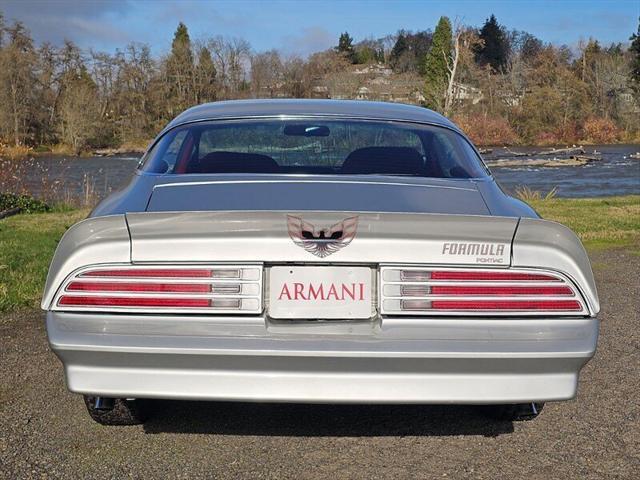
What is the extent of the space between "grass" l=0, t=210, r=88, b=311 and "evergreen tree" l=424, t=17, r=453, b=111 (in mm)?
47533

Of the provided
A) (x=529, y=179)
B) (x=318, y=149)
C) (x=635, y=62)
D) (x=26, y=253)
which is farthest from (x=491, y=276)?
(x=635, y=62)

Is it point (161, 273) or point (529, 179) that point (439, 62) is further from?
point (161, 273)

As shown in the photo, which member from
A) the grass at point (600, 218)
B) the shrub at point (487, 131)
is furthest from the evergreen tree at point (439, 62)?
the grass at point (600, 218)

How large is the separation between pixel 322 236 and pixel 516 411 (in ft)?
4.55

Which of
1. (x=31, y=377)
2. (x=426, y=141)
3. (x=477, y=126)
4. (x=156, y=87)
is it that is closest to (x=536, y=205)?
(x=426, y=141)

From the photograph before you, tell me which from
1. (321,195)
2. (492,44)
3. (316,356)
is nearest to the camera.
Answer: (316,356)

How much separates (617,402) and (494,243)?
166 centimetres

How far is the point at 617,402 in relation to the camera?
375 cm

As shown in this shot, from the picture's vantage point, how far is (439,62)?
231 ft

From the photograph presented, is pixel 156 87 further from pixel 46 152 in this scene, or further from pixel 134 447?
pixel 134 447

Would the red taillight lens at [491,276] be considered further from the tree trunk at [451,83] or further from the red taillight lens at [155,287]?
the tree trunk at [451,83]

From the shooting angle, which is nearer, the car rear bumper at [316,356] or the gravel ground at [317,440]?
the car rear bumper at [316,356]

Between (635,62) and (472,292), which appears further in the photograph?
(635,62)

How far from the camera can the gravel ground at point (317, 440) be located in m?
2.94
